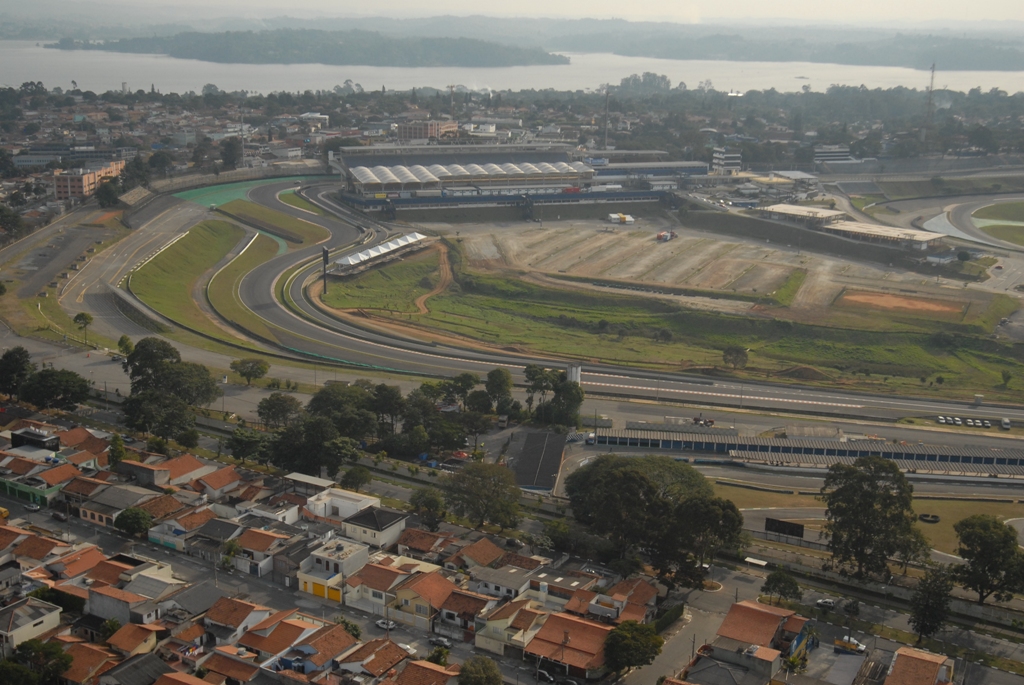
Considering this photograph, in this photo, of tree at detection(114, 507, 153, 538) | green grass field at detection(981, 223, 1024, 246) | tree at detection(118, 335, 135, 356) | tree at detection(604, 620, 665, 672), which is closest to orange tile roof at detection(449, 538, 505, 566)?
tree at detection(604, 620, 665, 672)

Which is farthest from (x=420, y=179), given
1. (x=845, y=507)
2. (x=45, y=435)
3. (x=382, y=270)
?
(x=845, y=507)

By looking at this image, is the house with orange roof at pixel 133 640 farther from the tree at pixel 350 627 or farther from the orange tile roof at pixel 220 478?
the orange tile roof at pixel 220 478

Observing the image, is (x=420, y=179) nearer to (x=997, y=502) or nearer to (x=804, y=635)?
(x=997, y=502)

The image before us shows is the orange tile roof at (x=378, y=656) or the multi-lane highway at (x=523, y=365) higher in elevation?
the multi-lane highway at (x=523, y=365)

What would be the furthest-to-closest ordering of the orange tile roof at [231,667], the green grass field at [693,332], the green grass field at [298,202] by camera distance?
the green grass field at [298,202] → the green grass field at [693,332] → the orange tile roof at [231,667]

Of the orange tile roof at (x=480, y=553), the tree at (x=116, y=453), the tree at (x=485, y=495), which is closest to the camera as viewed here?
the orange tile roof at (x=480, y=553)

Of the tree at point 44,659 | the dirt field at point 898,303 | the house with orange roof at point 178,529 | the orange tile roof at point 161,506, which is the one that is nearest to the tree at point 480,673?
the tree at point 44,659

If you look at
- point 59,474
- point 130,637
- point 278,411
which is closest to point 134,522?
point 59,474
